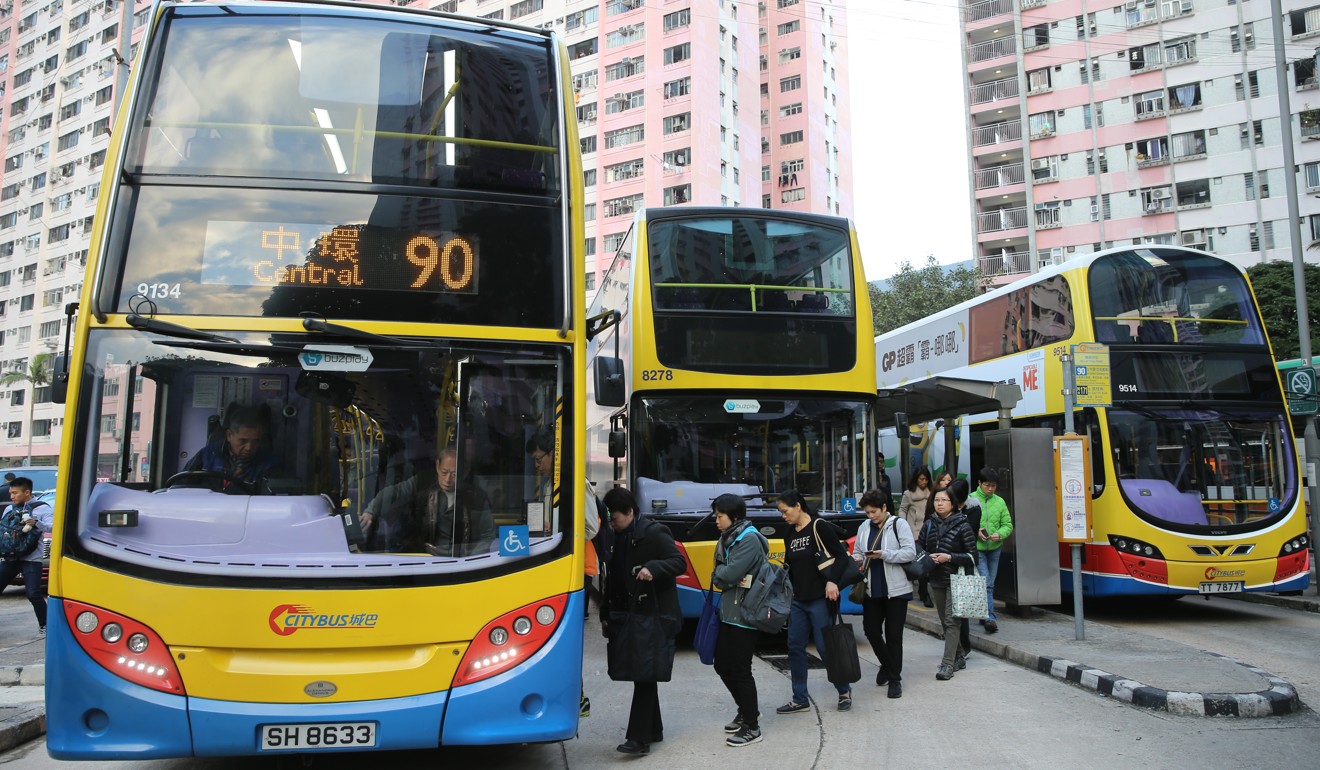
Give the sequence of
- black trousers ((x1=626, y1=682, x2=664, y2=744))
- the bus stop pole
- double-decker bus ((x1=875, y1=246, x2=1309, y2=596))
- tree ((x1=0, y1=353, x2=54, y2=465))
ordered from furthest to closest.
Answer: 1. tree ((x1=0, y1=353, x2=54, y2=465))
2. double-decker bus ((x1=875, y1=246, x2=1309, y2=596))
3. the bus stop pole
4. black trousers ((x1=626, y1=682, x2=664, y2=744))

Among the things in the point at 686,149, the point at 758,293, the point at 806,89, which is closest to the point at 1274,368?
the point at 758,293

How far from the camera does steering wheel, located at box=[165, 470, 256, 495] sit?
5.04m

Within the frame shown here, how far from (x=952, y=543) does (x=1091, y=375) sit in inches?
105

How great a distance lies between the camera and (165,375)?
16.7ft

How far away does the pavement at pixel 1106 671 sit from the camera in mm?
7109

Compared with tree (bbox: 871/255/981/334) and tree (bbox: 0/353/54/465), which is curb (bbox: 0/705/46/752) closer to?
tree (bbox: 871/255/981/334)

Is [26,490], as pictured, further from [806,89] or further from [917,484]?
[806,89]

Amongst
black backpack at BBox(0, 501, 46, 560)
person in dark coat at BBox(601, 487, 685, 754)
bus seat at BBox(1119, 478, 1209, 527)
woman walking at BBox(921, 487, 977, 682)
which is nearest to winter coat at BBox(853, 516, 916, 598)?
woman walking at BBox(921, 487, 977, 682)

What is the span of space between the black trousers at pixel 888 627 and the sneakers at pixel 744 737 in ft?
5.71

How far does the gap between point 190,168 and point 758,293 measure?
20.4ft

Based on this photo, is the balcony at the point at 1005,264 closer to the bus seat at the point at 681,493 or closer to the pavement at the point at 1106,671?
the pavement at the point at 1106,671

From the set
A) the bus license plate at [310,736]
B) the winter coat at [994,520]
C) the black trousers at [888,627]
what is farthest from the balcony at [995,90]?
the bus license plate at [310,736]

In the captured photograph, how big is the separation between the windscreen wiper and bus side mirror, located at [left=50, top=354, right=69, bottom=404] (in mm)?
1238

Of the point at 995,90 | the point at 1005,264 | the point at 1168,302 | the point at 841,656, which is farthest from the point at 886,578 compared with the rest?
the point at 995,90
